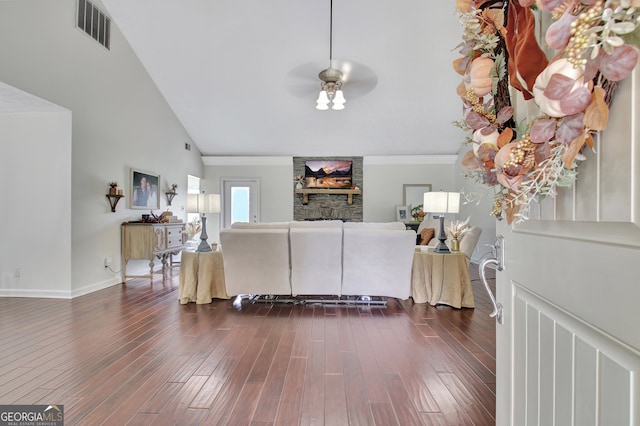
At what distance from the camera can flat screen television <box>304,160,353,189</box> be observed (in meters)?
7.95

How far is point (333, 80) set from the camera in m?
4.79

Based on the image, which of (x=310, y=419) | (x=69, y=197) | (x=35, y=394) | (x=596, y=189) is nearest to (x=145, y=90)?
(x=69, y=197)

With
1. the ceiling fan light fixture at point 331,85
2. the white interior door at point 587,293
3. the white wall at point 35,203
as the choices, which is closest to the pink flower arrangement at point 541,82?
the white interior door at point 587,293

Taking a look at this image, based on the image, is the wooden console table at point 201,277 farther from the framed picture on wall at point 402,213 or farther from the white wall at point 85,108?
the framed picture on wall at point 402,213

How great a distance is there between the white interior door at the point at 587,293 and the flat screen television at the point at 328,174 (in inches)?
280

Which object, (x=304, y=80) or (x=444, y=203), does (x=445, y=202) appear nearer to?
(x=444, y=203)

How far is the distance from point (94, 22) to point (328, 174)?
5307 millimetres

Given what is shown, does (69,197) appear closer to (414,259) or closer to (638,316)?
(414,259)

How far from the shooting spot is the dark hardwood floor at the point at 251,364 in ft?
5.45

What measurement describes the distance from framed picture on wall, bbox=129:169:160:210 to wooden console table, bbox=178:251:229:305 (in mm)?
2098

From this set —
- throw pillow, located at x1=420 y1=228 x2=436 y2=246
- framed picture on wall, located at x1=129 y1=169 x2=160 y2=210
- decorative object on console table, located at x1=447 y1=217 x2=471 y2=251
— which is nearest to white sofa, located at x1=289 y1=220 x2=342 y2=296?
decorative object on console table, located at x1=447 y1=217 x2=471 y2=251

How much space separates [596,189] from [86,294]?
5025 mm

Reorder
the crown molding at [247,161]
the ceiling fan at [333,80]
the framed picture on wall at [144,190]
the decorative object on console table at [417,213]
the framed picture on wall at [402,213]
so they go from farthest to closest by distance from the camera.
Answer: the crown molding at [247,161], the framed picture on wall at [402,213], the decorative object on console table at [417,213], the framed picture on wall at [144,190], the ceiling fan at [333,80]

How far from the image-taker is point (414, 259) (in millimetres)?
3602
